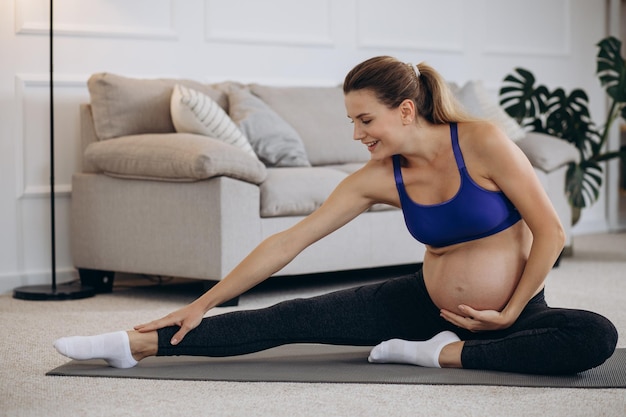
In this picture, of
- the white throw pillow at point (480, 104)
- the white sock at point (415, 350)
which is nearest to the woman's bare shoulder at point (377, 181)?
the white sock at point (415, 350)

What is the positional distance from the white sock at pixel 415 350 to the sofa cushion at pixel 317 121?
7.05 feet

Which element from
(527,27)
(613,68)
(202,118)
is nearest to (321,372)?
(202,118)

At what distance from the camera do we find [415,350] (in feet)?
7.94

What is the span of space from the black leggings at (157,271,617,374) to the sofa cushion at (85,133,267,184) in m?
1.22

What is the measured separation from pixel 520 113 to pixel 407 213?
3.12 meters

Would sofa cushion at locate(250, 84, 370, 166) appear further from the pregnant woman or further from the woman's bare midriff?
the woman's bare midriff

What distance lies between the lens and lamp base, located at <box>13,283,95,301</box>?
3.84 metres

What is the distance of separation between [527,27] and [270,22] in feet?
6.53

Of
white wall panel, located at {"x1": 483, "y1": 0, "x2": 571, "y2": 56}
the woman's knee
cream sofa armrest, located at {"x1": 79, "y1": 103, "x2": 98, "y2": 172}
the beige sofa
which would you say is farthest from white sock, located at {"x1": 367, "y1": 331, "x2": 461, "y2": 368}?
white wall panel, located at {"x1": 483, "y1": 0, "x2": 571, "y2": 56}

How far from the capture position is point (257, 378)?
2332 mm

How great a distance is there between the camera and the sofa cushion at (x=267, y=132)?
424 centimetres

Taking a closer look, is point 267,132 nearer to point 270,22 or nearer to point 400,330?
point 270,22

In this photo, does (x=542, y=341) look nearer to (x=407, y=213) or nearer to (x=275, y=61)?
(x=407, y=213)

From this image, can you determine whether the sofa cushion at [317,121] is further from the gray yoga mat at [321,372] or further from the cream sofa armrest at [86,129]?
the gray yoga mat at [321,372]
